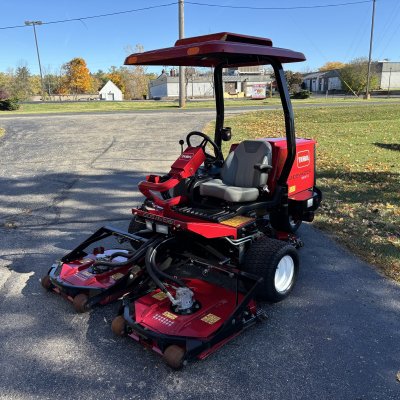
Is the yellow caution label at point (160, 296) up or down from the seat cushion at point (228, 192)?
down

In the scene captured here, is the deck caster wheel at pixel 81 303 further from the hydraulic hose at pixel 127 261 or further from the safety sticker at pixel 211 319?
the safety sticker at pixel 211 319

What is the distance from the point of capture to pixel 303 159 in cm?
431

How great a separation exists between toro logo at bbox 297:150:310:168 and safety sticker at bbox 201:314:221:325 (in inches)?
77.7

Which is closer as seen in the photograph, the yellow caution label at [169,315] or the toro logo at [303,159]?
the yellow caution label at [169,315]

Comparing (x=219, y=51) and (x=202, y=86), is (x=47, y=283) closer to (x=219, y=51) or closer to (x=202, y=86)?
(x=219, y=51)

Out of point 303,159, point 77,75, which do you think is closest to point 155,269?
point 303,159

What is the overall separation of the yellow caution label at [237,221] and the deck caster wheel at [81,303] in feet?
3.99

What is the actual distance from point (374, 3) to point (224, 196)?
41.6m

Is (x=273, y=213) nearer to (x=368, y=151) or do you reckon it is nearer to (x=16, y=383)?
(x=16, y=383)

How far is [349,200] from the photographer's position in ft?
20.4

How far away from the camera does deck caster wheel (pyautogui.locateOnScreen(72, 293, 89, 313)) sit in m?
3.13

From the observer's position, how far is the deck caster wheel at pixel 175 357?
248cm

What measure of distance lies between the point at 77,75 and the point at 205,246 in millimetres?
80476

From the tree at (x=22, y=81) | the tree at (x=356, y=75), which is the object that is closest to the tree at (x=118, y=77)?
the tree at (x=22, y=81)
